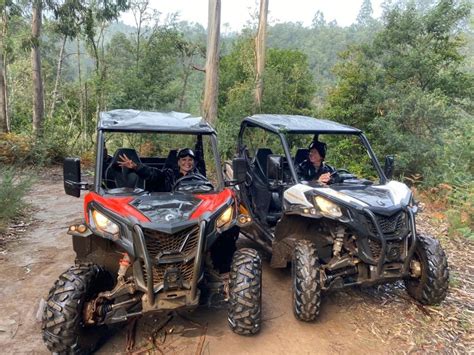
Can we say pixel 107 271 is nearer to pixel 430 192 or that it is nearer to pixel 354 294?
pixel 354 294

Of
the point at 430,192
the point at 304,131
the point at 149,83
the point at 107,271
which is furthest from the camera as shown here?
the point at 149,83

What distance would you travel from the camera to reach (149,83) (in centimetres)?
1541

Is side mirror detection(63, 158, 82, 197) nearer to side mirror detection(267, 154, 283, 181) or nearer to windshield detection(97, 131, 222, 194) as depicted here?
windshield detection(97, 131, 222, 194)

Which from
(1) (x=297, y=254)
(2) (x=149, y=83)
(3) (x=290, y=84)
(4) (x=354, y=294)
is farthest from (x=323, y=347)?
(3) (x=290, y=84)

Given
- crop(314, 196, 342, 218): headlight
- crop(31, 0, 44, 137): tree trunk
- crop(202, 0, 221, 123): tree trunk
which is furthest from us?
crop(31, 0, 44, 137): tree trunk

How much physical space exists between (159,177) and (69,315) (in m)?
1.95

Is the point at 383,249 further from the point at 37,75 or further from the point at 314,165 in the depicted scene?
the point at 37,75

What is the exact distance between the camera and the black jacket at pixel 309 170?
516cm

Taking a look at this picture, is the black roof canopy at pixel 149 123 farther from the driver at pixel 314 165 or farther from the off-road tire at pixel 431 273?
the off-road tire at pixel 431 273

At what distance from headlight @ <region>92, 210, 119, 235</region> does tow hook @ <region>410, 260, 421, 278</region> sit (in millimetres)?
2952

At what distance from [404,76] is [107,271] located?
11.7 m

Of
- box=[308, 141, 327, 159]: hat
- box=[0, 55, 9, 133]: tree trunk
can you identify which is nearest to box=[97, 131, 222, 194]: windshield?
box=[308, 141, 327, 159]: hat

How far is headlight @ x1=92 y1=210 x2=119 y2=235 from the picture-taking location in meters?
3.17

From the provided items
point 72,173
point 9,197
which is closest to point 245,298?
point 72,173
